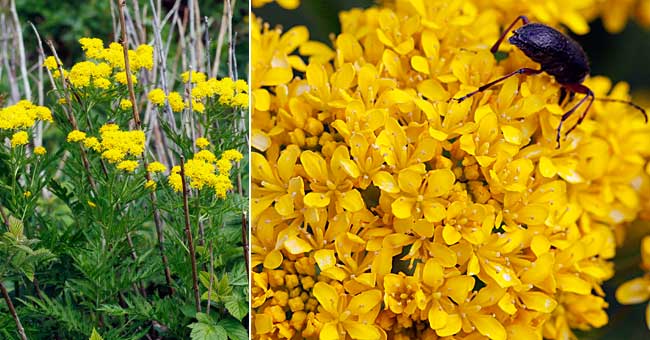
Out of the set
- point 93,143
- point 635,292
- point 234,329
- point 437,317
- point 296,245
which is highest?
point 93,143

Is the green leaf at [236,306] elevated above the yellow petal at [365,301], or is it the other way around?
the yellow petal at [365,301]

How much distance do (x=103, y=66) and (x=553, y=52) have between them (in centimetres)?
74

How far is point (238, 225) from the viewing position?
151 cm

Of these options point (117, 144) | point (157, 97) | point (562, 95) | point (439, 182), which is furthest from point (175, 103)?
point (562, 95)

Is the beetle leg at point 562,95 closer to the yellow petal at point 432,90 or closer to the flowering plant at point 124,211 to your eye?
the yellow petal at point 432,90

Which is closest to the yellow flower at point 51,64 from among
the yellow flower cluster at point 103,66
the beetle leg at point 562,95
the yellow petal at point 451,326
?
the yellow flower cluster at point 103,66

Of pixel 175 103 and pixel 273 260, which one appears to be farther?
pixel 175 103

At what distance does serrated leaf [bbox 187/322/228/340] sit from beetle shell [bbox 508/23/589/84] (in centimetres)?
67

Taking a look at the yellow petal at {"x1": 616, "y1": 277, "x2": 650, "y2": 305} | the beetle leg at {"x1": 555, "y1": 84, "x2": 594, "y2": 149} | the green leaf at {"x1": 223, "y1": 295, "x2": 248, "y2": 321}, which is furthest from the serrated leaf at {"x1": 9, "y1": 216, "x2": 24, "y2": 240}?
the yellow petal at {"x1": 616, "y1": 277, "x2": 650, "y2": 305}

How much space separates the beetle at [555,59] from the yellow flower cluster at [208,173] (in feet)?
1.25

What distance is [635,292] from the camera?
→ 5.69ft

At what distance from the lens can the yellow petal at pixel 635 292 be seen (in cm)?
173

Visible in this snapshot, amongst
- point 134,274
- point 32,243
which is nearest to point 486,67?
point 134,274

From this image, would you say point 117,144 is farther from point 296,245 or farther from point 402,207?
point 402,207
